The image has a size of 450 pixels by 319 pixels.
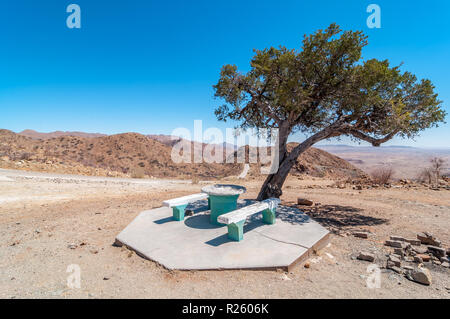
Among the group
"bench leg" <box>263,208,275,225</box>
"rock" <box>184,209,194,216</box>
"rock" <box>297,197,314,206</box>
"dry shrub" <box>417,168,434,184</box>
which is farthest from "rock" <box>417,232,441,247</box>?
"dry shrub" <box>417,168,434,184</box>

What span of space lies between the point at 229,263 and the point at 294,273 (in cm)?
107

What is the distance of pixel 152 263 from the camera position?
3.69 metres

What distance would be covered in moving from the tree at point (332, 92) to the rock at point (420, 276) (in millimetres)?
3892

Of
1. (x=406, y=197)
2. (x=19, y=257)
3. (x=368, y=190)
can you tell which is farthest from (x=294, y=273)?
(x=368, y=190)

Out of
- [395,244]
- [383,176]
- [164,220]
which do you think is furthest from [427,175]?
[164,220]

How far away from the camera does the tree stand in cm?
618

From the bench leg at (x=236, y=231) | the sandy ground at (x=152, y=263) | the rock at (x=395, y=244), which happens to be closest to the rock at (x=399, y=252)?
the sandy ground at (x=152, y=263)

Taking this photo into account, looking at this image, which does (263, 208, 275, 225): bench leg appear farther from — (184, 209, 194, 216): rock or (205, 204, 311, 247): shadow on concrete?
(184, 209, 194, 216): rock

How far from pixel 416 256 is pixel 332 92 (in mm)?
4918

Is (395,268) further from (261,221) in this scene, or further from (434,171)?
(434,171)

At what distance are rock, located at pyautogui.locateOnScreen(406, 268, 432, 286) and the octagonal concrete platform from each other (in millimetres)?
1463

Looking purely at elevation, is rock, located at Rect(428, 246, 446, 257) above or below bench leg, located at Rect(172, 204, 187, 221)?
below
